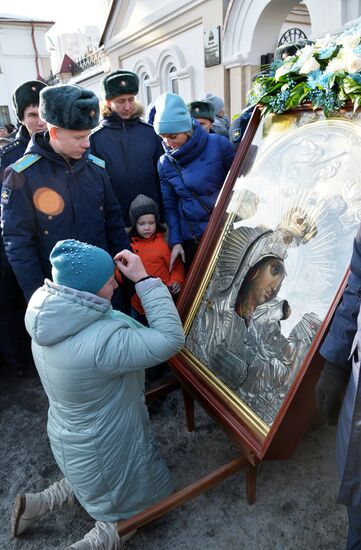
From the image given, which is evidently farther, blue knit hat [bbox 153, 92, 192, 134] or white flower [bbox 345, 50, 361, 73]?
blue knit hat [bbox 153, 92, 192, 134]

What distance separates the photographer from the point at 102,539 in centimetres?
163

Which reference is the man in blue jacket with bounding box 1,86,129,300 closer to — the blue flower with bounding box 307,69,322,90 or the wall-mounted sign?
the blue flower with bounding box 307,69,322,90

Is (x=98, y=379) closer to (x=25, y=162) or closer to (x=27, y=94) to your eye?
(x=25, y=162)

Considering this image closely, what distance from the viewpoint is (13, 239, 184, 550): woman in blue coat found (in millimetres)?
1420

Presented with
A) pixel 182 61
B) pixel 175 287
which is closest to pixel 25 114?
pixel 175 287

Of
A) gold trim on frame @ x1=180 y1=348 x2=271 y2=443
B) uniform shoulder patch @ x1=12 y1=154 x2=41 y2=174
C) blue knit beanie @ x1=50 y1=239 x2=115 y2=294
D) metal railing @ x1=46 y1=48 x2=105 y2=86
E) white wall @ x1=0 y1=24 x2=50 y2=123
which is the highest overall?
white wall @ x1=0 y1=24 x2=50 y2=123

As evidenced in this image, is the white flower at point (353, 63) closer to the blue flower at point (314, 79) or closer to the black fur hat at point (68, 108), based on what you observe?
the blue flower at point (314, 79)

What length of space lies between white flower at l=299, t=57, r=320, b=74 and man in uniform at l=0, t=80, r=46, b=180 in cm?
194

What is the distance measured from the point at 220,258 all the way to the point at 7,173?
1.26 m

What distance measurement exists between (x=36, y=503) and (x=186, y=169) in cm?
206

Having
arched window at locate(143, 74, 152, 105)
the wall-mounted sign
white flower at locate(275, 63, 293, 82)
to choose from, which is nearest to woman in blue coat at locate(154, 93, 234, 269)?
white flower at locate(275, 63, 293, 82)

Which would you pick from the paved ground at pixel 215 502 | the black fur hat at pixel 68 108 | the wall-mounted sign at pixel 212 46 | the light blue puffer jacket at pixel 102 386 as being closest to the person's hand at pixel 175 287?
the paved ground at pixel 215 502

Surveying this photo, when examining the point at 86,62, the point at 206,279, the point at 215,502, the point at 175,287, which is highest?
the point at 86,62

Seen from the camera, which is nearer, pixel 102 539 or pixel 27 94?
pixel 102 539
